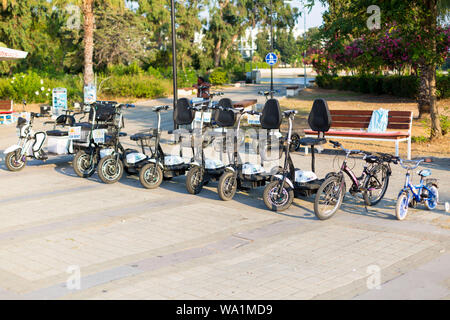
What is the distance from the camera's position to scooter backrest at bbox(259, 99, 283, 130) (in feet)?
29.8

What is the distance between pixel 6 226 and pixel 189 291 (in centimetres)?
354

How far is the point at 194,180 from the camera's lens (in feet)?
31.9

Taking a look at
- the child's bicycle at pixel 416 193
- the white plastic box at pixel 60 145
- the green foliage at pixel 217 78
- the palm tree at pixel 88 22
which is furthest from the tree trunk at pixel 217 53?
the child's bicycle at pixel 416 193

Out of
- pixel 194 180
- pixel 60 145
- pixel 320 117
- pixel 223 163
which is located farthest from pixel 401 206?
pixel 60 145

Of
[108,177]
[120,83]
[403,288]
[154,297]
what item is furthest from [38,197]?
[120,83]

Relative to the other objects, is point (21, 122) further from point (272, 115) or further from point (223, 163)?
point (272, 115)

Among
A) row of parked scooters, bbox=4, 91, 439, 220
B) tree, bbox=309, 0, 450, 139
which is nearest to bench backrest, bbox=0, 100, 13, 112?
row of parked scooters, bbox=4, 91, 439, 220

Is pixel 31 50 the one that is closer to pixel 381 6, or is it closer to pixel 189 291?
pixel 381 6

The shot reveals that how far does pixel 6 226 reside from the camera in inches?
320

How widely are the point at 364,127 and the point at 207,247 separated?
7.68 meters

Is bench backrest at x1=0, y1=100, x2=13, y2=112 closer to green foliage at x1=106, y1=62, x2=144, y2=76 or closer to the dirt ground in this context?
the dirt ground

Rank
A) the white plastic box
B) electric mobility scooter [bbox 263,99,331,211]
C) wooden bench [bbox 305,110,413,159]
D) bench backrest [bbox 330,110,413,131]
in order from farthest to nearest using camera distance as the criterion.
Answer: bench backrest [bbox 330,110,413,131] → wooden bench [bbox 305,110,413,159] → the white plastic box → electric mobility scooter [bbox 263,99,331,211]

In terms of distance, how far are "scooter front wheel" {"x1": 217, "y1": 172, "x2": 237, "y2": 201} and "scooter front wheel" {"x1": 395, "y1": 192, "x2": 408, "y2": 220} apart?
246cm

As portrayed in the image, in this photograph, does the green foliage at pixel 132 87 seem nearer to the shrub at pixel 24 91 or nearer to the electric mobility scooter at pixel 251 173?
the shrub at pixel 24 91
